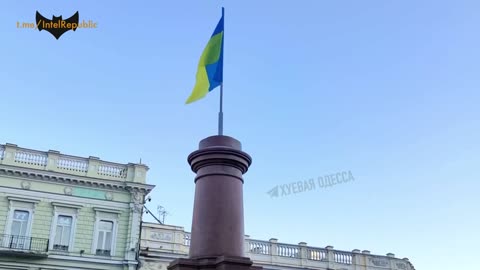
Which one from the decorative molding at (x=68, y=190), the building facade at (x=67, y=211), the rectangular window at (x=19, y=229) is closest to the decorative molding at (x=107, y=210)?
the building facade at (x=67, y=211)

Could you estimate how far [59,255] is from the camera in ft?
74.7

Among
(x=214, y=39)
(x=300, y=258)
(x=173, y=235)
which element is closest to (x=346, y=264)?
(x=300, y=258)

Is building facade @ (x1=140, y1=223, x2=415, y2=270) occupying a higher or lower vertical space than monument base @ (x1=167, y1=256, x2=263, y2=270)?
higher

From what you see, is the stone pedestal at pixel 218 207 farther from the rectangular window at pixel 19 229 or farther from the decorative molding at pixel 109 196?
the decorative molding at pixel 109 196

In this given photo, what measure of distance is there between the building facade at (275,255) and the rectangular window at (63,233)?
330cm

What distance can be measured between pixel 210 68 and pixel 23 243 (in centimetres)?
1608

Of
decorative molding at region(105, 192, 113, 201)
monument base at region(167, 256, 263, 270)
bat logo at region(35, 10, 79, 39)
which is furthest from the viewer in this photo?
decorative molding at region(105, 192, 113, 201)

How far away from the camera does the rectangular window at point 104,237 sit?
2369 cm

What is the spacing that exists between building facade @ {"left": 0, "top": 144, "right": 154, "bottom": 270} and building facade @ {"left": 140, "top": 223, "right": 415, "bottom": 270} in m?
0.68

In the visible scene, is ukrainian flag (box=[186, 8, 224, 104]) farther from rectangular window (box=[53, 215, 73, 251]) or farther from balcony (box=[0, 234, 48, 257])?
rectangular window (box=[53, 215, 73, 251])

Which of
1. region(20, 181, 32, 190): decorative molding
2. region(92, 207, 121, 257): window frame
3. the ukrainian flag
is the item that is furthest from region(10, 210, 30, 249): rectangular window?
the ukrainian flag

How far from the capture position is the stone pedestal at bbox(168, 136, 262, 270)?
773 cm

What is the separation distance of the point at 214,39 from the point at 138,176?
15916 millimetres

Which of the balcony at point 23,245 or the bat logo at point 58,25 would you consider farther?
the balcony at point 23,245
